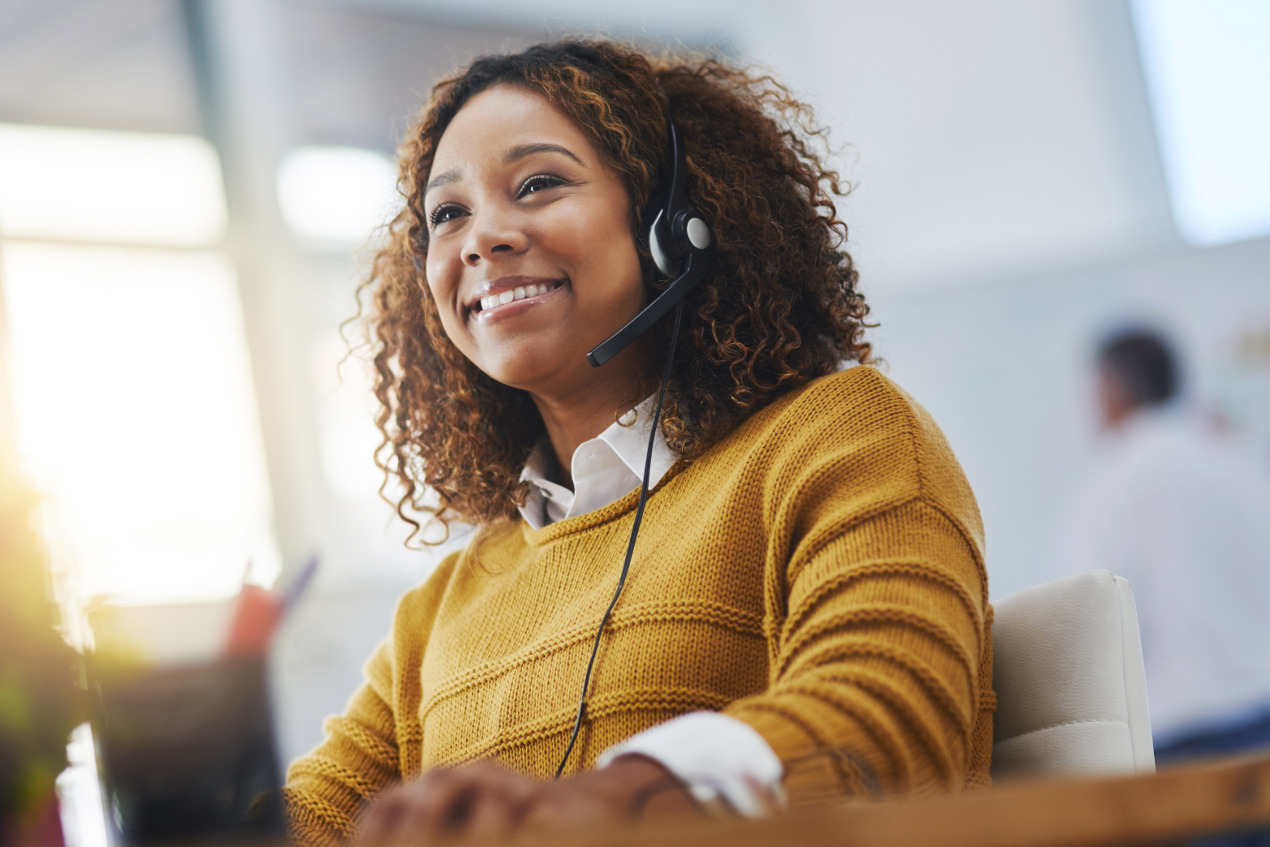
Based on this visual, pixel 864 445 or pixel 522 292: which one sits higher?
pixel 522 292

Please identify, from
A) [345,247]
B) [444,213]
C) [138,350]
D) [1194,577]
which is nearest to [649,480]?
[444,213]

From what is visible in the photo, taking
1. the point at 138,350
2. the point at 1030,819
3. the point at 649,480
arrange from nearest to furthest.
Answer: the point at 1030,819 → the point at 649,480 → the point at 138,350

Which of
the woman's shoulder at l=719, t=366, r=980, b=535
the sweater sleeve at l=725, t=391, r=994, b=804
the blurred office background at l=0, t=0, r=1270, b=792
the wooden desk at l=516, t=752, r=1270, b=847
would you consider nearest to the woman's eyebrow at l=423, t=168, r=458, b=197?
the woman's shoulder at l=719, t=366, r=980, b=535

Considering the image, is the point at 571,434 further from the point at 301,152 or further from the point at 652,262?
the point at 301,152

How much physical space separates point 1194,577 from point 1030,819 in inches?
110

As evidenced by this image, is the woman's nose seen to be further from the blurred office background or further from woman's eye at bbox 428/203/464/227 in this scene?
the blurred office background

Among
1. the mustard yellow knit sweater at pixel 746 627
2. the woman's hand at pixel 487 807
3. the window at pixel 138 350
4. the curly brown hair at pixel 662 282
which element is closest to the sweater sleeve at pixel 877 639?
the mustard yellow knit sweater at pixel 746 627

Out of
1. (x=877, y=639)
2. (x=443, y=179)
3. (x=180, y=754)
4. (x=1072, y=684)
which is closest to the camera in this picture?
(x=180, y=754)

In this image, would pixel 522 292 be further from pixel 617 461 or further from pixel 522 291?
pixel 617 461

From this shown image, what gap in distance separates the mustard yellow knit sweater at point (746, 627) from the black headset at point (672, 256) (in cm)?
15

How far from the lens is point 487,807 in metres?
0.55

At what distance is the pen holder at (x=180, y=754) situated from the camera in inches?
24.7

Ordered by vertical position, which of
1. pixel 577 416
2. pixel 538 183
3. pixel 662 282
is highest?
pixel 538 183

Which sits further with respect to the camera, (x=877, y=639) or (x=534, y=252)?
(x=534, y=252)
